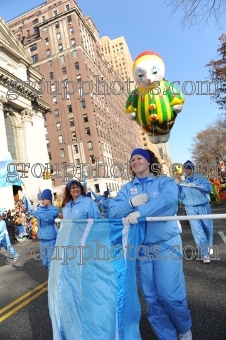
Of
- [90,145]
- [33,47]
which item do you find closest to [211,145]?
[90,145]

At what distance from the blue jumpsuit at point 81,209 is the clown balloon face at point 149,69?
2.52m

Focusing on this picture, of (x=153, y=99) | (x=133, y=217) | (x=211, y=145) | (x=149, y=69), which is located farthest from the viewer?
(x=211, y=145)

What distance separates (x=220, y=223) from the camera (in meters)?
10.1

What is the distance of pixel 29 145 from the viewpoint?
26766 mm

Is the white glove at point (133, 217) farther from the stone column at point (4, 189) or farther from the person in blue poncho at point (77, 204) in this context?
the stone column at point (4, 189)

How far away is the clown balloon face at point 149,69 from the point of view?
5469 millimetres

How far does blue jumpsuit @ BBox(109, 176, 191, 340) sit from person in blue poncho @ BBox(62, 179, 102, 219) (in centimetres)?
190

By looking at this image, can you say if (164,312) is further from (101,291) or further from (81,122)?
(81,122)

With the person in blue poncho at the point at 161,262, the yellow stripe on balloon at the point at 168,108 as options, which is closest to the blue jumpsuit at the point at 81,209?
the person in blue poncho at the point at 161,262

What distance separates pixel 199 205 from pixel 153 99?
99.2 inches

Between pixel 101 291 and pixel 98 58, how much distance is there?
242 feet

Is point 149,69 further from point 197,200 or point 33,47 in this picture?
point 33,47

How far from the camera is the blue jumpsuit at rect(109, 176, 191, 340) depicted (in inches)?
111

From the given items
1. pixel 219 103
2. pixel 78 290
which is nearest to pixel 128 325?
pixel 78 290
